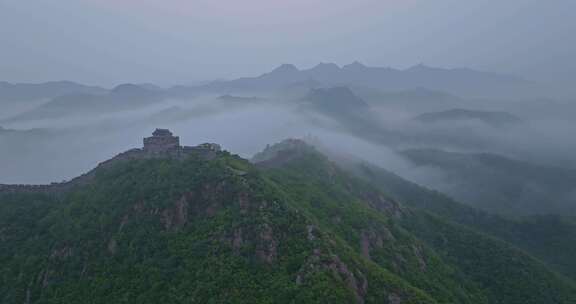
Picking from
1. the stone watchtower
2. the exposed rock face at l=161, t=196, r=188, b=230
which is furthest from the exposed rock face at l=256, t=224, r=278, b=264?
the stone watchtower

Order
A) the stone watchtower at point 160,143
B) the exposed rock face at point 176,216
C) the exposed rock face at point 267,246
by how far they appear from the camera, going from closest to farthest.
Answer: the exposed rock face at point 267,246 < the exposed rock face at point 176,216 < the stone watchtower at point 160,143

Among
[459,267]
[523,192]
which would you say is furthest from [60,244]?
[523,192]

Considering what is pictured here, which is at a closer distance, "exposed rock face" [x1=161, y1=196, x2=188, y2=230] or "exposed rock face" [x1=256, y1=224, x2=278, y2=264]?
"exposed rock face" [x1=256, y1=224, x2=278, y2=264]

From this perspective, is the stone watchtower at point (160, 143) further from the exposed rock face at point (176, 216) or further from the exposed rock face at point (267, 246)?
the exposed rock face at point (267, 246)

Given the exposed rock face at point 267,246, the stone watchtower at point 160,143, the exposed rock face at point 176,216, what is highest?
the stone watchtower at point 160,143

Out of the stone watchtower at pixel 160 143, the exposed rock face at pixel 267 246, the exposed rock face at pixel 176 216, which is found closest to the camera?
the exposed rock face at pixel 267 246

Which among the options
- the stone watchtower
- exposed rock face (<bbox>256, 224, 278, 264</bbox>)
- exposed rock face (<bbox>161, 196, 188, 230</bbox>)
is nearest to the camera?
exposed rock face (<bbox>256, 224, 278, 264</bbox>)

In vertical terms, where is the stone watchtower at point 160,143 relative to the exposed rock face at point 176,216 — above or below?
above

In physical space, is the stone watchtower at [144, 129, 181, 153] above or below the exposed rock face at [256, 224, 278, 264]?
above

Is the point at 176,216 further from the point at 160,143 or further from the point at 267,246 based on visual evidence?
the point at 160,143

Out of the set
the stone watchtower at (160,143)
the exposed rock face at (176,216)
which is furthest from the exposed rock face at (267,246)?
the stone watchtower at (160,143)

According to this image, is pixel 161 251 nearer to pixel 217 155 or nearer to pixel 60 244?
pixel 60 244

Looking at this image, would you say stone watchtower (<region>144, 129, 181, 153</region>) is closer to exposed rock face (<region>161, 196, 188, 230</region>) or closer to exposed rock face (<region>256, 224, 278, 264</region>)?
exposed rock face (<region>161, 196, 188, 230</region>)
